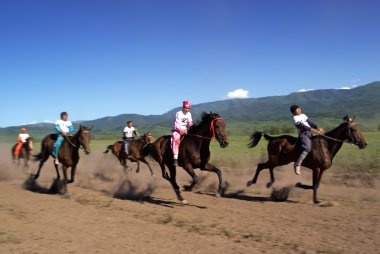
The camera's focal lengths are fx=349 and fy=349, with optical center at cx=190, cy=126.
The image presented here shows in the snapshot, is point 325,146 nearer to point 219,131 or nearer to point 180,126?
point 219,131

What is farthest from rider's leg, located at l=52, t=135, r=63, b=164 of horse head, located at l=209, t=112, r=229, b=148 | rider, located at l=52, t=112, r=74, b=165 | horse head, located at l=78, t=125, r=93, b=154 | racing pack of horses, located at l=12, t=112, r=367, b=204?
horse head, located at l=209, t=112, r=229, b=148

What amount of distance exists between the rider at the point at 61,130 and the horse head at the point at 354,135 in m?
9.15

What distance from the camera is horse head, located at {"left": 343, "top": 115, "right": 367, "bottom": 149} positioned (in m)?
9.62

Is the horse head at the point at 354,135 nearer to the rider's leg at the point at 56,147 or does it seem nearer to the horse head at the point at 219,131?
the horse head at the point at 219,131

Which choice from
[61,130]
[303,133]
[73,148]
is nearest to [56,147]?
[61,130]

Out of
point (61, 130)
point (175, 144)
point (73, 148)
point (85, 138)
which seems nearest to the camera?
point (175, 144)

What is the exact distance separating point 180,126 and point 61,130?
185 inches

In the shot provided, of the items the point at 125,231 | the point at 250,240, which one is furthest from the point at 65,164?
the point at 250,240

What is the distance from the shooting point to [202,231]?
269 inches

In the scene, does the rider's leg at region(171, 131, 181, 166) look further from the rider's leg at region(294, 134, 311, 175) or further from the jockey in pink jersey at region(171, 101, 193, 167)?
the rider's leg at region(294, 134, 311, 175)

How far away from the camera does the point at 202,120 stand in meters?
10.3

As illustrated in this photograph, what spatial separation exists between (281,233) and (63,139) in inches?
341

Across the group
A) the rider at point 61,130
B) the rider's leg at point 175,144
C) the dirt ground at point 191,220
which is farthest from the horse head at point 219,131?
the rider at point 61,130

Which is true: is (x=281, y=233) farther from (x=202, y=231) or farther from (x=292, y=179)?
(x=292, y=179)
